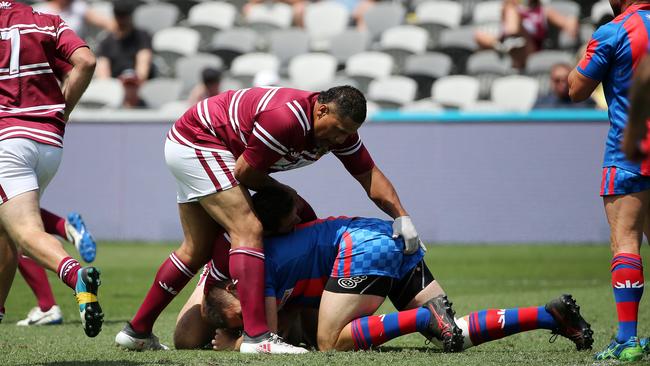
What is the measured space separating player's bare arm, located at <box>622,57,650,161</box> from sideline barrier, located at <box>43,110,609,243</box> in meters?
9.95

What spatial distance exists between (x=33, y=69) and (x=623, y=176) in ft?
11.3

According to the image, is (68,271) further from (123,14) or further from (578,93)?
(123,14)

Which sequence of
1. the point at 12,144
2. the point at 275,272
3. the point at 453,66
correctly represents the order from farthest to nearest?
1. the point at 453,66
2. the point at 275,272
3. the point at 12,144

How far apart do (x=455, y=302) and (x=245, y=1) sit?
498 inches

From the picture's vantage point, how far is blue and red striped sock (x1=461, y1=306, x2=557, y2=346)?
19.7ft

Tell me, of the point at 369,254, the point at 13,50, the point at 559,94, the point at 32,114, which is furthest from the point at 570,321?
the point at 559,94

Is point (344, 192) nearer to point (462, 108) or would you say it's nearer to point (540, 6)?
point (462, 108)

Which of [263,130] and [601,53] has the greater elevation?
[601,53]

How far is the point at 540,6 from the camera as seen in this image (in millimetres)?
16484

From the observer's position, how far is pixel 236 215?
6.38m

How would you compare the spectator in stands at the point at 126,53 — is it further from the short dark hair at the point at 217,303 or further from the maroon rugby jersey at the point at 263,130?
the short dark hair at the point at 217,303

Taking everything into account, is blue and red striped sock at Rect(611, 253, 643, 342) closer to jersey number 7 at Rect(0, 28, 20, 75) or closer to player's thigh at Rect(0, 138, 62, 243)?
player's thigh at Rect(0, 138, 62, 243)

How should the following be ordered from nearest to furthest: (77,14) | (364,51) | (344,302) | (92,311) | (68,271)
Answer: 1. (92,311)
2. (68,271)
3. (344,302)
4. (364,51)
5. (77,14)

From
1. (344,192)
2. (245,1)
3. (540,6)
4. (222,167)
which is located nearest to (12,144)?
(222,167)
